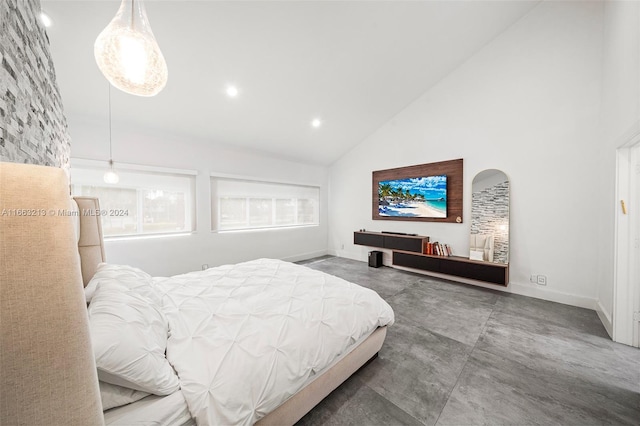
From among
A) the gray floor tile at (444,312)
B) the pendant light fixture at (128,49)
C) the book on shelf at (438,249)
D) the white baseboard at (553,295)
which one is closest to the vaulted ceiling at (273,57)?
the pendant light fixture at (128,49)

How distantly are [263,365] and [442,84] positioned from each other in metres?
4.90

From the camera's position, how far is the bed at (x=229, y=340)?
3.01 ft

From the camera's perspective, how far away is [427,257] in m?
3.94

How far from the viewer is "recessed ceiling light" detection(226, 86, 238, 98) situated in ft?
9.74

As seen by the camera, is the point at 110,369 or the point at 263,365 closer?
the point at 110,369

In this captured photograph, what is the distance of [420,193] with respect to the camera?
167 inches

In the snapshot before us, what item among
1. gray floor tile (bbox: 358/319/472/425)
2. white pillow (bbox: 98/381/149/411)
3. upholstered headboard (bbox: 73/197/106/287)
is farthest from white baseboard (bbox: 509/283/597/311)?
upholstered headboard (bbox: 73/197/106/287)

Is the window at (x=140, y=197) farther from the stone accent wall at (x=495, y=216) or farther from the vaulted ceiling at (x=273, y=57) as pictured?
the stone accent wall at (x=495, y=216)

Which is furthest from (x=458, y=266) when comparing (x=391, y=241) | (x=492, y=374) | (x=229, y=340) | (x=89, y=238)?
(x=89, y=238)

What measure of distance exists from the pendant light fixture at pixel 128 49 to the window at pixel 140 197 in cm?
257

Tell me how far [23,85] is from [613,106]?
461cm

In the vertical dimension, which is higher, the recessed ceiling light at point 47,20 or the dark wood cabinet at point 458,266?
the recessed ceiling light at point 47,20

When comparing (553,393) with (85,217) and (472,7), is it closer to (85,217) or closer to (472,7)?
(85,217)

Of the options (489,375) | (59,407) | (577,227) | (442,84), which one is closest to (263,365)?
(59,407)
